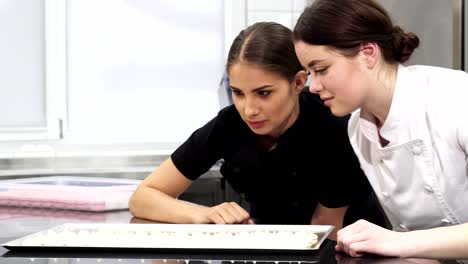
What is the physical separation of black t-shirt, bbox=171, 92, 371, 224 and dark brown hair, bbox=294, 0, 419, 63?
0.32m

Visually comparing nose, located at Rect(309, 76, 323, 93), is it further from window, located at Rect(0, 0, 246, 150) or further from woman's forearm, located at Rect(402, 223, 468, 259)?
window, located at Rect(0, 0, 246, 150)

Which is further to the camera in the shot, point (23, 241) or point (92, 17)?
point (92, 17)

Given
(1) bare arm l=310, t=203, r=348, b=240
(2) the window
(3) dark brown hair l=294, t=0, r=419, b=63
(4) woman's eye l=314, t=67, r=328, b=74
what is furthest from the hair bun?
(2) the window

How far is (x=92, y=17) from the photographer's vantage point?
2949 mm

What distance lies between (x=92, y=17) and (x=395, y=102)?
2.04m

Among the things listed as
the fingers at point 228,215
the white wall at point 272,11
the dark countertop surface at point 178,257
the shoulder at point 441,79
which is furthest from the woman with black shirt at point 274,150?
the white wall at point 272,11

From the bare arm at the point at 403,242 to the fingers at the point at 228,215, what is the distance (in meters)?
0.34

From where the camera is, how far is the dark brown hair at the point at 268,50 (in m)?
1.47

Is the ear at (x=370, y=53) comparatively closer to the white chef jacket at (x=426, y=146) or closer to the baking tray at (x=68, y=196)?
the white chef jacket at (x=426, y=146)

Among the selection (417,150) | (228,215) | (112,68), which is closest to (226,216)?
(228,215)

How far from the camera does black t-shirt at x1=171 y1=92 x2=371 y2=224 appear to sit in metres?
1.50

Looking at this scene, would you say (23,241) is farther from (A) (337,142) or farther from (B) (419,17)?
(B) (419,17)

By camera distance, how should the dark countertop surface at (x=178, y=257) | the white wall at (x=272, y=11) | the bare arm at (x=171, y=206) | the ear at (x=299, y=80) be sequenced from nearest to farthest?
the dark countertop surface at (x=178, y=257)
the bare arm at (x=171, y=206)
the ear at (x=299, y=80)
the white wall at (x=272, y=11)

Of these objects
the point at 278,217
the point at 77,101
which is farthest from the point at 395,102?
the point at 77,101
